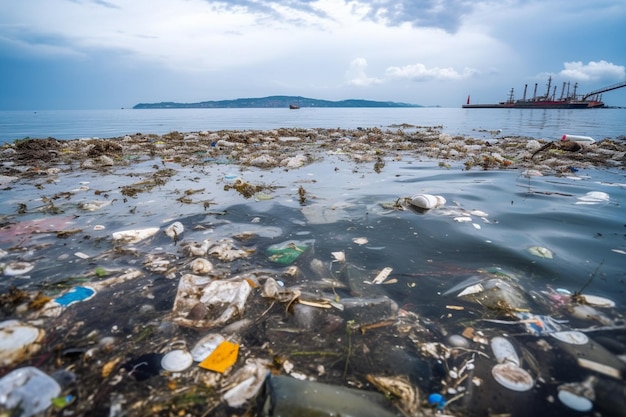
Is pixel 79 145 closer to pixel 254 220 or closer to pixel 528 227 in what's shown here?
pixel 254 220

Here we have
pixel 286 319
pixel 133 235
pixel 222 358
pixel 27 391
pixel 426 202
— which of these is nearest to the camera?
pixel 27 391

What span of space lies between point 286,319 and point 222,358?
424 millimetres

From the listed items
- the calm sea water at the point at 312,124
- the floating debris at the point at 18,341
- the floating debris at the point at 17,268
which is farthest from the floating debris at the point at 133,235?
the calm sea water at the point at 312,124

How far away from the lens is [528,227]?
3.07 metres

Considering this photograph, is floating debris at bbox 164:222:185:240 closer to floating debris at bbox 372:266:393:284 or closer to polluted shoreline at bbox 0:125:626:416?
polluted shoreline at bbox 0:125:626:416

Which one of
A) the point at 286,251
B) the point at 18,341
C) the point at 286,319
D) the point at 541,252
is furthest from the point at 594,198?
the point at 18,341

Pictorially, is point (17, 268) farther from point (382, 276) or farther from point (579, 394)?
point (579, 394)

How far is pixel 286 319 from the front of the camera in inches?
69.9

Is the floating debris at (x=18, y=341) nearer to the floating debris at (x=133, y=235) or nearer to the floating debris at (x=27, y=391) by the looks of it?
the floating debris at (x=27, y=391)

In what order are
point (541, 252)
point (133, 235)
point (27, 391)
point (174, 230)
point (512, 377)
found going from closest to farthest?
1. point (27, 391)
2. point (512, 377)
3. point (541, 252)
4. point (133, 235)
5. point (174, 230)

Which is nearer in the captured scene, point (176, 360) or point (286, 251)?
point (176, 360)

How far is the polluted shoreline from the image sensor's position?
125cm

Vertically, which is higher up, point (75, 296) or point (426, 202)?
point (426, 202)

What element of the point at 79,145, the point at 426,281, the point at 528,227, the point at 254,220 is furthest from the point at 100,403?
the point at 79,145
